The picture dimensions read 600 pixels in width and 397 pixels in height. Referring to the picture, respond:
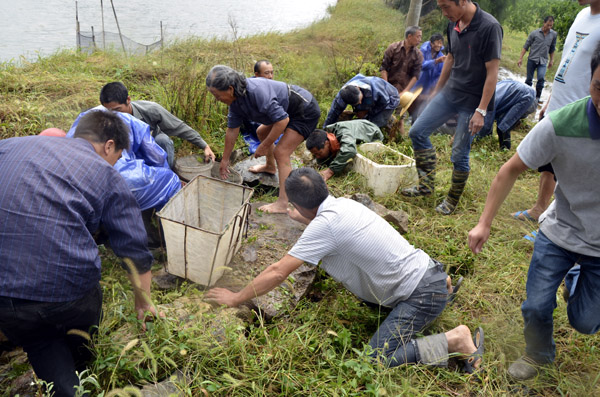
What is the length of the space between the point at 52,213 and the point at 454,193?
11.7 ft

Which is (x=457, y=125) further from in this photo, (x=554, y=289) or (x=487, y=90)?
(x=554, y=289)

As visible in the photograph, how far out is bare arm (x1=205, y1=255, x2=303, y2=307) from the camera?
2.25 meters

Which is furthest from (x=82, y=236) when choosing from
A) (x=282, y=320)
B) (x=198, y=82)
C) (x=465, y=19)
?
(x=198, y=82)

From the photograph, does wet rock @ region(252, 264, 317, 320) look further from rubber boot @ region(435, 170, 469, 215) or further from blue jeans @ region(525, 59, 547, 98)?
blue jeans @ region(525, 59, 547, 98)

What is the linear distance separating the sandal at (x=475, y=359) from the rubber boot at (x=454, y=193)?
1.79 metres

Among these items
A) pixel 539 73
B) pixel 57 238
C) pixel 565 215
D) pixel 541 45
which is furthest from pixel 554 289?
pixel 541 45

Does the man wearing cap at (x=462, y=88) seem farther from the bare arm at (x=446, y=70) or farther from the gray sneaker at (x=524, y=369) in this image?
the gray sneaker at (x=524, y=369)

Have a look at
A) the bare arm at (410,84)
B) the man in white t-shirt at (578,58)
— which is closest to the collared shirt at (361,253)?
the man in white t-shirt at (578,58)

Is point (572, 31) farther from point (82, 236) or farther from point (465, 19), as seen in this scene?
point (82, 236)

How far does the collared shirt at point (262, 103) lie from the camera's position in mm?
3715

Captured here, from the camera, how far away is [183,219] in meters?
3.25

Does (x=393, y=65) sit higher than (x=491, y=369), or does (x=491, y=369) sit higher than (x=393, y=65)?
(x=393, y=65)

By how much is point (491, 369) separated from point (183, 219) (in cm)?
238

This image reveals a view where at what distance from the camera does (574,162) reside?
1906mm
